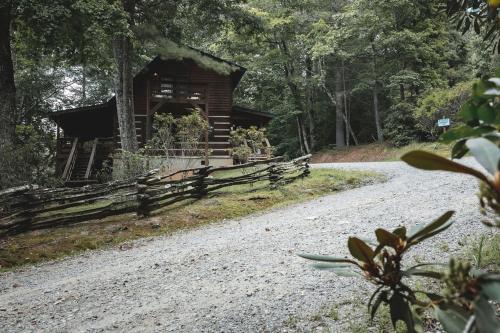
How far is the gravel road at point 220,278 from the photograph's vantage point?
12.8 ft

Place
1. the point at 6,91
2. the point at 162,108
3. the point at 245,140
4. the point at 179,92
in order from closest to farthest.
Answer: the point at 6,91 < the point at 245,140 < the point at 179,92 < the point at 162,108

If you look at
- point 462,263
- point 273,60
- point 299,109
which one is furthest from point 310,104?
point 462,263

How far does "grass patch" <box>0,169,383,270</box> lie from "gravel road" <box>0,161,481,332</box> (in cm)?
51

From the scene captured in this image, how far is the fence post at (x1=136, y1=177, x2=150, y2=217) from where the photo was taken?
9305 mm

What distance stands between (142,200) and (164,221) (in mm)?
769

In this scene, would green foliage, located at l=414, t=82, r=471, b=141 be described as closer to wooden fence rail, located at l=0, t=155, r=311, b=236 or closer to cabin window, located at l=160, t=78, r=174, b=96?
cabin window, located at l=160, t=78, r=174, b=96

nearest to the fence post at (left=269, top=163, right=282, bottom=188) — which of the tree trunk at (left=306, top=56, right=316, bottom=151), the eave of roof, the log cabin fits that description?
the log cabin

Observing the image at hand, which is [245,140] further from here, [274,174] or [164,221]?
[164,221]

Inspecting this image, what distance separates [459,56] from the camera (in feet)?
90.7

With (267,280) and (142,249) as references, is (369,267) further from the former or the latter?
(142,249)

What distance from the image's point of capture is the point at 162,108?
68.5 feet

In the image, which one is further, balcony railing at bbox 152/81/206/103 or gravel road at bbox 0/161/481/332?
balcony railing at bbox 152/81/206/103

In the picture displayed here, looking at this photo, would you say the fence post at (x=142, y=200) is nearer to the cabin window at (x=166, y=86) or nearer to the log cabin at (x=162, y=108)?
the log cabin at (x=162, y=108)

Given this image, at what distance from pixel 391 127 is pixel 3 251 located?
21508 mm
